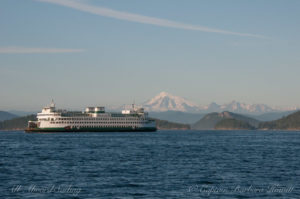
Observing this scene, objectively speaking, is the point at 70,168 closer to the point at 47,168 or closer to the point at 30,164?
the point at 47,168

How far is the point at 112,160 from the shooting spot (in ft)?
228

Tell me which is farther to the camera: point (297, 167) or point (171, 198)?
point (297, 167)

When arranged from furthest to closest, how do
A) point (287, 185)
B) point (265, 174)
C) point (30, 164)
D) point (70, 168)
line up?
point (30, 164)
point (70, 168)
point (265, 174)
point (287, 185)

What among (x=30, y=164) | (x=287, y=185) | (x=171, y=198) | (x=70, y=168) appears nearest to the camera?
(x=171, y=198)

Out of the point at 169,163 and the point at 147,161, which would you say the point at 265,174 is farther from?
the point at 147,161

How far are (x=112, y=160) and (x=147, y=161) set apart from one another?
16.8 ft

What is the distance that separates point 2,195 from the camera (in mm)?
39812

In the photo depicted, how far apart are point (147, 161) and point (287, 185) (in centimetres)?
2610

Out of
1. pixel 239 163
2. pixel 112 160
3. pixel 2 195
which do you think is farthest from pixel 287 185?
pixel 112 160

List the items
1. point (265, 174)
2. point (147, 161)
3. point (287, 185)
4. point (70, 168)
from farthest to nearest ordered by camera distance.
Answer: point (147, 161), point (70, 168), point (265, 174), point (287, 185)

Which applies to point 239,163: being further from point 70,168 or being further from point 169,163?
point 70,168

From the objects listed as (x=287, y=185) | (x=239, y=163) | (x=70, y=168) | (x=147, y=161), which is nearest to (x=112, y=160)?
(x=147, y=161)

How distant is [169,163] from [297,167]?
16.1 m

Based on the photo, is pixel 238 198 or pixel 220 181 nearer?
pixel 238 198
